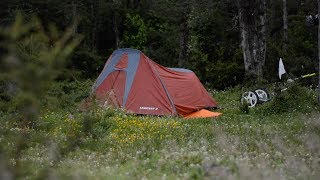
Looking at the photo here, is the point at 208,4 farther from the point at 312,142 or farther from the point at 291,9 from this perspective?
the point at 312,142

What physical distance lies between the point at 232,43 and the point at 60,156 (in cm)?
2814

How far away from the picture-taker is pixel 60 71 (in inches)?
133

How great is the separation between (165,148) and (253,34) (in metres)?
14.7

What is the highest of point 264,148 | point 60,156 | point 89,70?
point 60,156

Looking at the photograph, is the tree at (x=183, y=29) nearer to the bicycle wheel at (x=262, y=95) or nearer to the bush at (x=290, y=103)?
the bicycle wheel at (x=262, y=95)

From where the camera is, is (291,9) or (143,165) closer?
(143,165)

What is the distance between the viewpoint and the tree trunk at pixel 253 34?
22.2 meters

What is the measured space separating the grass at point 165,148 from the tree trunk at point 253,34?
24.1ft

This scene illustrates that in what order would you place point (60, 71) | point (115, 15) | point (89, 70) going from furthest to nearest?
1. point (115, 15)
2. point (89, 70)
3. point (60, 71)

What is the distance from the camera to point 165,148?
8.60 meters

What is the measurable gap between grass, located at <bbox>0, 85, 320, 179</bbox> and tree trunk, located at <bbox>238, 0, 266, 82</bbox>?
24.1 feet

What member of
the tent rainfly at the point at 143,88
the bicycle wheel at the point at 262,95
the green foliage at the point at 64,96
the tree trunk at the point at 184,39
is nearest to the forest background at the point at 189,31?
the tree trunk at the point at 184,39

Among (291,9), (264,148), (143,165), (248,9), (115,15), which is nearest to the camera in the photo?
(143,165)

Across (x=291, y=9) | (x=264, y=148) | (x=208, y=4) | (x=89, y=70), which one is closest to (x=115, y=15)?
(x=89, y=70)
